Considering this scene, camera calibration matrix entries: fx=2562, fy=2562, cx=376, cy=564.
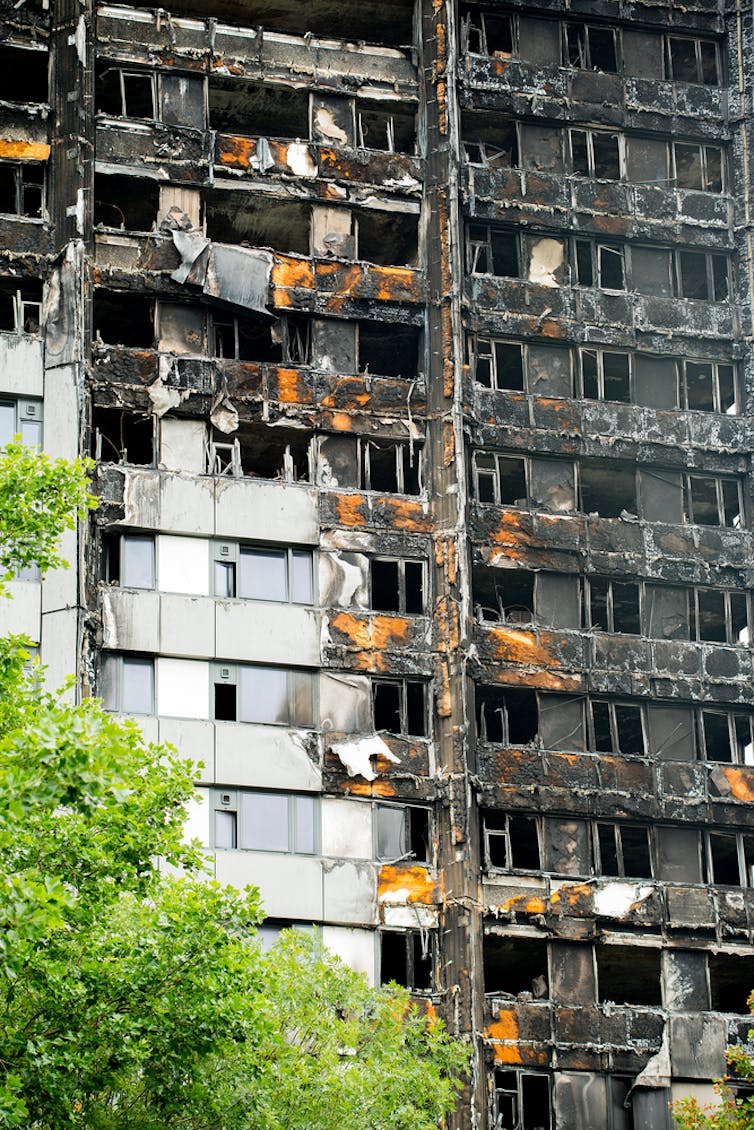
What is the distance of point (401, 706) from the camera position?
66.7 metres

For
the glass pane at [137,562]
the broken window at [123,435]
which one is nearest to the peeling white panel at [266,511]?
the glass pane at [137,562]

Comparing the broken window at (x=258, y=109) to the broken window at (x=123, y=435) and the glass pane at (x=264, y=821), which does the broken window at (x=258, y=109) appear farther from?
the glass pane at (x=264, y=821)

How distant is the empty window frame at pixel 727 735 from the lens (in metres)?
69.5

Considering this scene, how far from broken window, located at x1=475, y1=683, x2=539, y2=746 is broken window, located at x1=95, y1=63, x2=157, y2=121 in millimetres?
18461

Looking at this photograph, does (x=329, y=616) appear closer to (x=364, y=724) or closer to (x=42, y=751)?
(x=364, y=724)

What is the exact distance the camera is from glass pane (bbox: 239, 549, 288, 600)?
66875mm

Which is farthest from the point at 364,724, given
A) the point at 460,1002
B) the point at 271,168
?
the point at 271,168

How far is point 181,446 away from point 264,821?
1036 cm

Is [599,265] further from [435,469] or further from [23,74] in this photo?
[23,74]

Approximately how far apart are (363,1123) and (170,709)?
1673 centimetres

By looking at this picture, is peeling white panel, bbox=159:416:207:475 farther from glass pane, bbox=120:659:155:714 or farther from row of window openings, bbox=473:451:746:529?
row of window openings, bbox=473:451:746:529

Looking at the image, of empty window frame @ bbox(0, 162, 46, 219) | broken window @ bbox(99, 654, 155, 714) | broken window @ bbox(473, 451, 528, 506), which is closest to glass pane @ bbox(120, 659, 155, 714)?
broken window @ bbox(99, 654, 155, 714)

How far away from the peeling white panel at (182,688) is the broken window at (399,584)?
5.56 meters

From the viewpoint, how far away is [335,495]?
68188 mm
